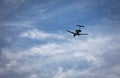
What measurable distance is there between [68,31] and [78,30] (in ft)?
16.0

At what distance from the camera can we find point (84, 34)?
6604 inches

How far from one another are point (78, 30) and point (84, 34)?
3.70m

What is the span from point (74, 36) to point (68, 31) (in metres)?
4.23

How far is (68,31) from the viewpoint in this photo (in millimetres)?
167125

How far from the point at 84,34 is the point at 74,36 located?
5065 millimetres

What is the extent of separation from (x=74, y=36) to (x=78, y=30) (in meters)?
4.05

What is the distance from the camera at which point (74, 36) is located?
554ft

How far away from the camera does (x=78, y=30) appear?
16675cm

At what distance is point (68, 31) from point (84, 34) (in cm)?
800
